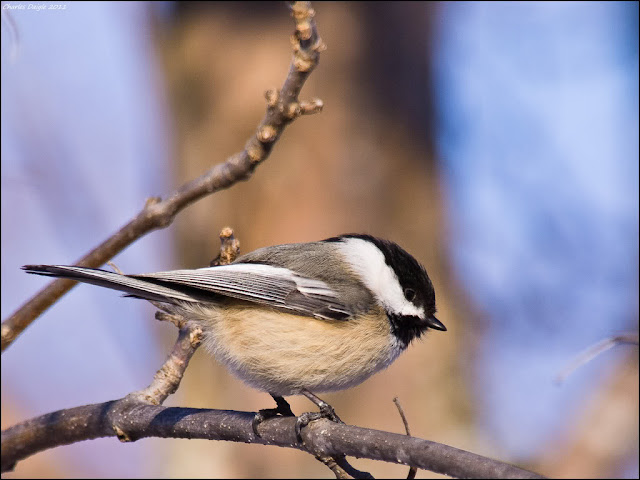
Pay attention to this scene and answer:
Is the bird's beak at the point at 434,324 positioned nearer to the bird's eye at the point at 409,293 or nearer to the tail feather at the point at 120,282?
the bird's eye at the point at 409,293

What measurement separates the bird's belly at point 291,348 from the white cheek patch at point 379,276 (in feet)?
0.48

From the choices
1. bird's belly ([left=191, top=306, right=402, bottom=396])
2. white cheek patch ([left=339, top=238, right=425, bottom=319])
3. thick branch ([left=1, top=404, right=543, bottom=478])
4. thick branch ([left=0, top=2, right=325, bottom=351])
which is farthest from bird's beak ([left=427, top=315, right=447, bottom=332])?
thick branch ([left=0, top=2, right=325, bottom=351])

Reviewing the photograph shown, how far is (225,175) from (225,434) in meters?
0.72

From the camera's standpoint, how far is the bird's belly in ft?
7.45

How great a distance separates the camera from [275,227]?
4.38m

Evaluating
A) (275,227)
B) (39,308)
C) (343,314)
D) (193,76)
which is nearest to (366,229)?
(275,227)

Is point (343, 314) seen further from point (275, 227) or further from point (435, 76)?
point (435, 76)

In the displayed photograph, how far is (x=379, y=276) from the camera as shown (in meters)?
2.57

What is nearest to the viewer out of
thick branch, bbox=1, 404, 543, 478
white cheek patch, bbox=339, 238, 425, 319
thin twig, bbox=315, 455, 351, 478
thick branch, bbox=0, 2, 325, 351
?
thick branch, bbox=1, 404, 543, 478

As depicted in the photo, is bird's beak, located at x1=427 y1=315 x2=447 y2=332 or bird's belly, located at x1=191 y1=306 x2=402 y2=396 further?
bird's beak, located at x1=427 y1=315 x2=447 y2=332

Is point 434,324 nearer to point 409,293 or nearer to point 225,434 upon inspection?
point 409,293

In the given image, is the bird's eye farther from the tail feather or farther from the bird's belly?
the tail feather

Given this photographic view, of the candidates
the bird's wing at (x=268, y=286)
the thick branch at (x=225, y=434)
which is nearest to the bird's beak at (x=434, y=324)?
the bird's wing at (x=268, y=286)

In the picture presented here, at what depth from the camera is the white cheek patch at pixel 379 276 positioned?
2529 mm
